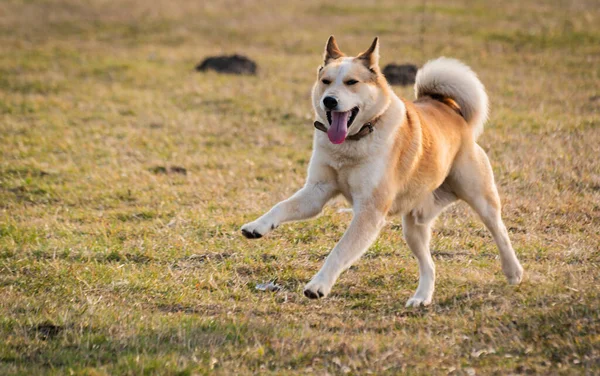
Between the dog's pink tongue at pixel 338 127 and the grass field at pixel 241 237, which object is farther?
the dog's pink tongue at pixel 338 127

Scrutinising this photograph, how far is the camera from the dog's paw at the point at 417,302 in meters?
5.55

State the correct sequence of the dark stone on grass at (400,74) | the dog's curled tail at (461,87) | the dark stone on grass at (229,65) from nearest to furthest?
the dog's curled tail at (461,87)
the dark stone on grass at (400,74)
the dark stone on grass at (229,65)

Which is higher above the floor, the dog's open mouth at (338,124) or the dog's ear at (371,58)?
the dog's ear at (371,58)

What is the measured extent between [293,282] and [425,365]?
6.38 ft

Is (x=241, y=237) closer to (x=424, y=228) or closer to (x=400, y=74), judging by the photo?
(x=424, y=228)

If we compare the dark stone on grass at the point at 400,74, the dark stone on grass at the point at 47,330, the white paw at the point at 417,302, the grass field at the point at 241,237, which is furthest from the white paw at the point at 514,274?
the dark stone on grass at the point at 400,74

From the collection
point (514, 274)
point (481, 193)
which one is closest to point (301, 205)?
point (481, 193)

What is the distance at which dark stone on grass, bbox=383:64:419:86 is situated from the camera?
14.1 metres

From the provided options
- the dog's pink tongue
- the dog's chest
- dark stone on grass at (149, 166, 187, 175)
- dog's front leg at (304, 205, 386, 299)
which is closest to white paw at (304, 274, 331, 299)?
dog's front leg at (304, 205, 386, 299)

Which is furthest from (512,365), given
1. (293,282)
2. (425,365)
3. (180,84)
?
(180,84)

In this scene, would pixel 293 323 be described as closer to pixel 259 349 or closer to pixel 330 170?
pixel 259 349

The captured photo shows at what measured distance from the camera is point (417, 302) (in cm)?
557

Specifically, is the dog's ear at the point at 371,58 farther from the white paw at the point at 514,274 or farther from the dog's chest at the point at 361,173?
the white paw at the point at 514,274

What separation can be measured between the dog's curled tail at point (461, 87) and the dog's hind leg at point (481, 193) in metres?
0.41
